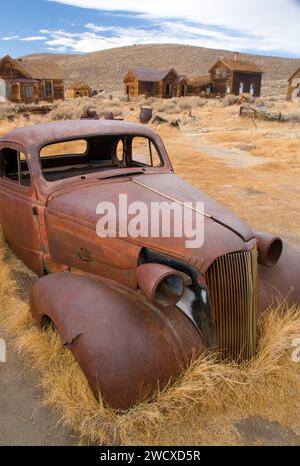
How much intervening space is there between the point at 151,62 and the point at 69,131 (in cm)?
10139

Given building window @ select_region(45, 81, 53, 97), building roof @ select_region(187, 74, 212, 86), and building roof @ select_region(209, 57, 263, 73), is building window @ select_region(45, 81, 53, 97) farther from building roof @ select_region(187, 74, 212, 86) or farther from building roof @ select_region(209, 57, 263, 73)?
building roof @ select_region(209, 57, 263, 73)

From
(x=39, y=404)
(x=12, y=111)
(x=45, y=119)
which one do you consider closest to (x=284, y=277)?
(x=39, y=404)

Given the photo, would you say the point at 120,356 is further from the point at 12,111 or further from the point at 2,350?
the point at 12,111

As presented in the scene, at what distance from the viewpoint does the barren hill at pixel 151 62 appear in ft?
296

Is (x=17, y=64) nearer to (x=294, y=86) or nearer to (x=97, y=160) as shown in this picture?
(x=294, y=86)

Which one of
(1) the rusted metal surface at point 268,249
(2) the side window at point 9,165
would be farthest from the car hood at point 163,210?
(2) the side window at point 9,165

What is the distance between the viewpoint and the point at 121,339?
103 inches

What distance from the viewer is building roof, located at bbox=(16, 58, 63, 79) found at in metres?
38.5

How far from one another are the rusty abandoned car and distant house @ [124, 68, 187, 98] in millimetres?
43218

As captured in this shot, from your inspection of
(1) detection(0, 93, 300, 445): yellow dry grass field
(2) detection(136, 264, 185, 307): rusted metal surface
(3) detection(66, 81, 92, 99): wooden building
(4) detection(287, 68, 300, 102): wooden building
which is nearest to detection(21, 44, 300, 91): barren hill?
(3) detection(66, 81, 92, 99): wooden building

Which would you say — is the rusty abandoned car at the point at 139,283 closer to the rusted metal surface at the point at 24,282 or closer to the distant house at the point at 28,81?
the rusted metal surface at the point at 24,282

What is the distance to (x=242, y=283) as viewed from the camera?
2.85 metres

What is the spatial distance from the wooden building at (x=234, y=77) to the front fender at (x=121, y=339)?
4809 centimetres
